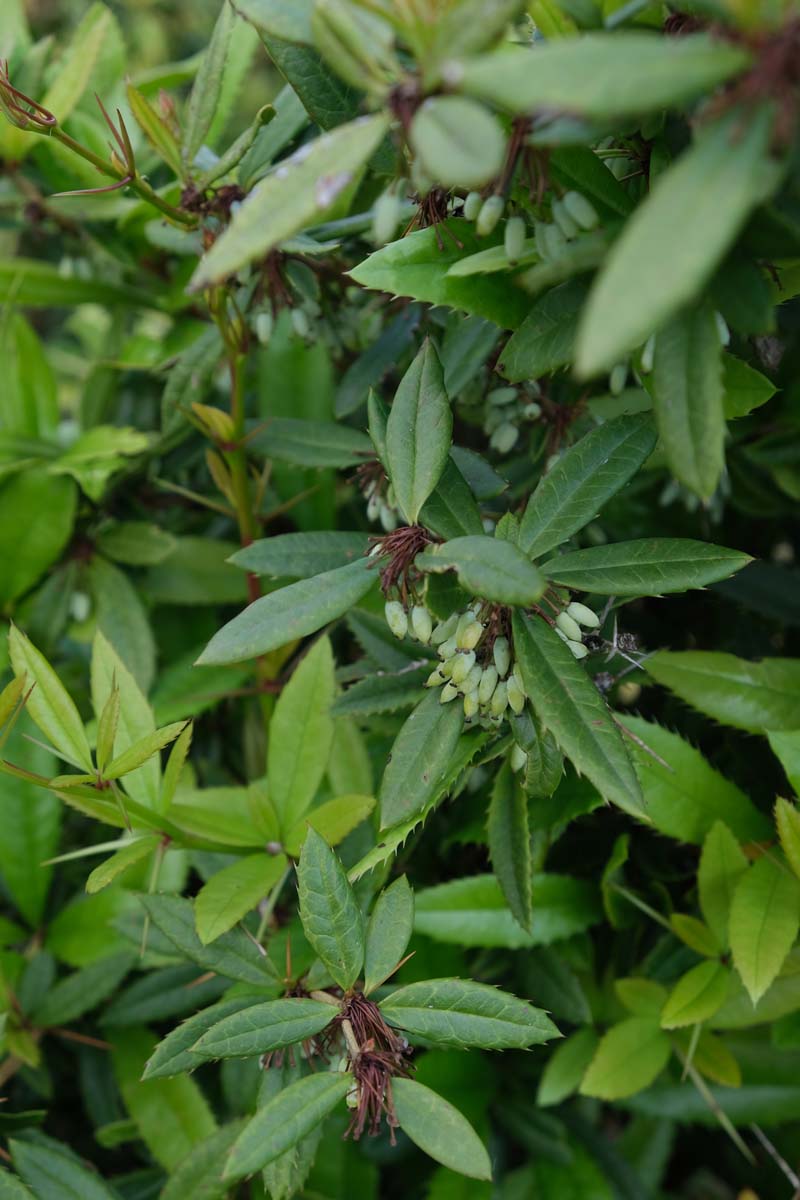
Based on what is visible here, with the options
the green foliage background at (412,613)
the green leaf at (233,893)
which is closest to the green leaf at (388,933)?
the green foliage background at (412,613)

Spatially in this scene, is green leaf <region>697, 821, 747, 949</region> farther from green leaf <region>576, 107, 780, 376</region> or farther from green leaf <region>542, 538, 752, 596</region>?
green leaf <region>576, 107, 780, 376</region>

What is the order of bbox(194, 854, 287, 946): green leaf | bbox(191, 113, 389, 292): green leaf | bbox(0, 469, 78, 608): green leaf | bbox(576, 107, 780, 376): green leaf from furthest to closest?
bbox(0, 469, 78, 608): green leaf
bbox(194, 854, 287, 946): green leaf
bbox(191, 113, 389, 292): green leaf
bbox(576, 107, 780, 376): green leaf

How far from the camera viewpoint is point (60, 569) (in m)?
1.17

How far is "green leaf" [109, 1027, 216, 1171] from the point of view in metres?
0.96

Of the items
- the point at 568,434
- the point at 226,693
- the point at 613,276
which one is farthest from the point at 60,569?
the point at 613,276

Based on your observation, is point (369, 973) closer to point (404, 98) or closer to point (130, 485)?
point (404, 98)

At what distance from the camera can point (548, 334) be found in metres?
0.65

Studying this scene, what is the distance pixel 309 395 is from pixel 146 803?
0.52 meters

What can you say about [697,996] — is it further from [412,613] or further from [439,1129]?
[412,613]

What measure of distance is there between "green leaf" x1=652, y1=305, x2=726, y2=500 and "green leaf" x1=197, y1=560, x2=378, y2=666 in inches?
9.4

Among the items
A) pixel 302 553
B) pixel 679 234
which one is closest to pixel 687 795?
pixel 302 553

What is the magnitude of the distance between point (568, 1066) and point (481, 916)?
19cm

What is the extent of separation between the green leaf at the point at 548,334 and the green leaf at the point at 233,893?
0.43 metres

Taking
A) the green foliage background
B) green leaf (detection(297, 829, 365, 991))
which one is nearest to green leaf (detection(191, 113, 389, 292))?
the green foliage background
